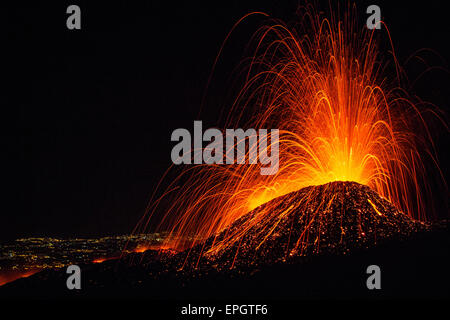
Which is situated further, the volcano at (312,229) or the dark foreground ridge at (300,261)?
the volcano at (312,229)

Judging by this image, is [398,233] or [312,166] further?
[312,166]

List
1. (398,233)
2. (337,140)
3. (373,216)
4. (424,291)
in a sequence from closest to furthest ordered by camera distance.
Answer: (424,291)
(398,233)
(373,216)
(337,140)

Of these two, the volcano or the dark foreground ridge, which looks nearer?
the dark foreground ridge

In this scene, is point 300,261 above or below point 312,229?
below

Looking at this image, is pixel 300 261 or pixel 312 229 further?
pixel 312 229

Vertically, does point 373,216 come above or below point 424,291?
above
